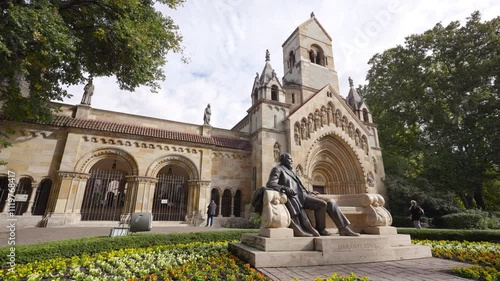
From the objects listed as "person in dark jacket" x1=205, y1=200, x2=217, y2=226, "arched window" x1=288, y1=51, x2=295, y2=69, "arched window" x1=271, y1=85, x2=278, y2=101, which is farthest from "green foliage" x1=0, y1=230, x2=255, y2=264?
"arched window" x1=288, y1=51, x2=295, y2=69

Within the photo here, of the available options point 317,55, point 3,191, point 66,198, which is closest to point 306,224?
point 66,198

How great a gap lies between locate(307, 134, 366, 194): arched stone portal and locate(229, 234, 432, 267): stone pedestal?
13.1 m

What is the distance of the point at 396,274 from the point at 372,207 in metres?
2.66

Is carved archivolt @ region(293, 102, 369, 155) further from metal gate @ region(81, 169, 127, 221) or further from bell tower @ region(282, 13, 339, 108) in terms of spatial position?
metal gate @ region(81, 169, 127, 221)

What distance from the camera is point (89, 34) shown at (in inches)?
373

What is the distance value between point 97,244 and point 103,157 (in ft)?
29.7

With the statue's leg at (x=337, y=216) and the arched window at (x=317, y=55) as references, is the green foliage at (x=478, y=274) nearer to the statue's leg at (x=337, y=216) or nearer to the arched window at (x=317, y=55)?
the statue's leg at (x=337, y=216)

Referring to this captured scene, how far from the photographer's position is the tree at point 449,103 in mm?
17859

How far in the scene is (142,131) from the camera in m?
14.8

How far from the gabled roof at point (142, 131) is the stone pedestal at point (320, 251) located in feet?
37.1

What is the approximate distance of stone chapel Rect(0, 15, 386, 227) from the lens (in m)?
12.4

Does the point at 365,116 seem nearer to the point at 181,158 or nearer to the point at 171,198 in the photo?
the point at 181,158

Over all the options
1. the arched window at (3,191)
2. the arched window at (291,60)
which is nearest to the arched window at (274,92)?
the arched window at (291,60)

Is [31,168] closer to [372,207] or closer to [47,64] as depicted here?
[47,64]
